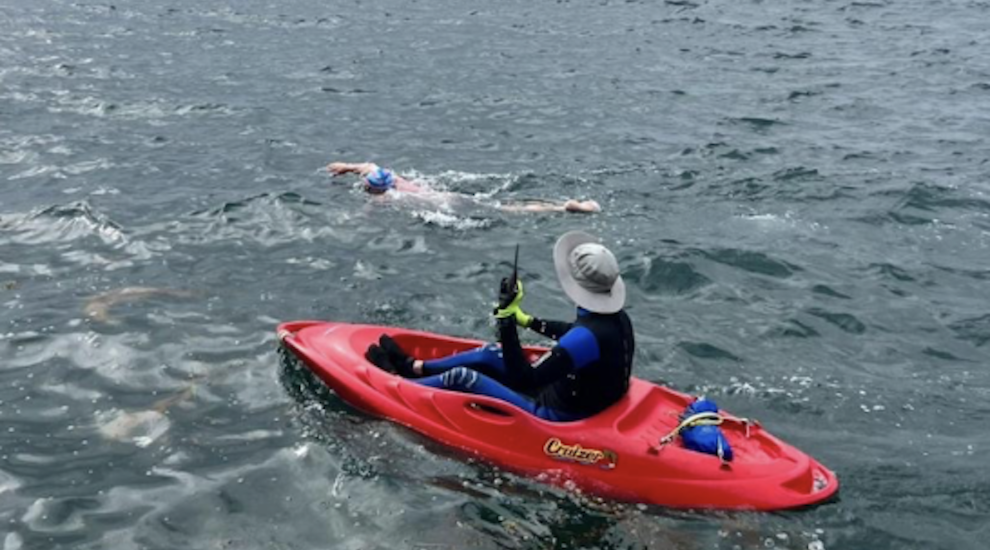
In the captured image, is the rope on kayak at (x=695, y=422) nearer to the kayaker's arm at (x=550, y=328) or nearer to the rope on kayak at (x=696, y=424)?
the rope on kayak at (x=696, y=424)

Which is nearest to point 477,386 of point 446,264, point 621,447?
point 621,447

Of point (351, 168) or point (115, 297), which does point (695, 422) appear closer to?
point (115, 297)

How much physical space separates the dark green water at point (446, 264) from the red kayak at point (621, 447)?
19 cm

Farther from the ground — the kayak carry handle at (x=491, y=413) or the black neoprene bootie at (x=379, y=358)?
the black neoprene bootie at (x=379, y=358)

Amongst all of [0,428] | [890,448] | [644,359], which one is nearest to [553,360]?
[644,359]

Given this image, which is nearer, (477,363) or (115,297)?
(477,363)

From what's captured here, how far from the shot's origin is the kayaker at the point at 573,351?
24.3 feet

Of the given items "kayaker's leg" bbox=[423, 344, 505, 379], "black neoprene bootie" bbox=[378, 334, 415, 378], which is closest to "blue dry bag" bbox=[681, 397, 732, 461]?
"kayaker's leg" bbox=[423, 344, 505, 379]

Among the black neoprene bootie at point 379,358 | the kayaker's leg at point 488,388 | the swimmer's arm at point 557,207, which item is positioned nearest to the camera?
the kayaker's leg at point 488,388

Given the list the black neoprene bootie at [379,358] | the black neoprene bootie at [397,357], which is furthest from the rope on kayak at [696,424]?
the black neoprene bootie at [379,358]

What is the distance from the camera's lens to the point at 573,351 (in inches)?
292

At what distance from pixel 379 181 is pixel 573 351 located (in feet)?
22.3

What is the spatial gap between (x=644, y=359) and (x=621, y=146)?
26.5 ft

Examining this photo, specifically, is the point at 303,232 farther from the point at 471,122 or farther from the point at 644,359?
the point at 471,122
